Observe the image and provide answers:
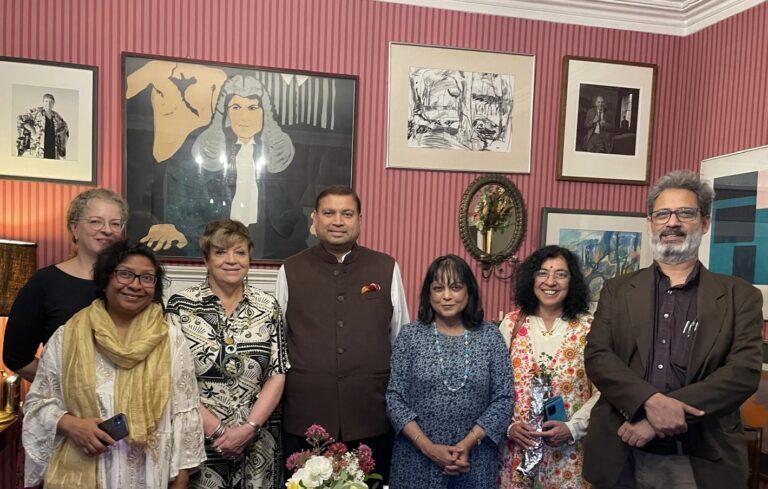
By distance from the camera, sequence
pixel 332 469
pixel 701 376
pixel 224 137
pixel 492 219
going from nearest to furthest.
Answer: pixel 332 469 → pixel 701 376 → pixel 224 137 → pixel 492 219

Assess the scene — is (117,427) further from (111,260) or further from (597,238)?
(597,238)

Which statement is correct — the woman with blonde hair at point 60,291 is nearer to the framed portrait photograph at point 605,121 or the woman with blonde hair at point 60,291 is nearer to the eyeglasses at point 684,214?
the eyeglasses at point 684,214

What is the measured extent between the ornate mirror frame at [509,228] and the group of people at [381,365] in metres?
1.22

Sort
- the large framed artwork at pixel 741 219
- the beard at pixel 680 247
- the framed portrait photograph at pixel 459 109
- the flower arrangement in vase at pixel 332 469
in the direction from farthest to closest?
the framed portrait photograph at pixel 459 109, the large framed artwork at pixel 741 219, the beard at pixel 680 247, the flower arrangement in vase at pixel 332 469

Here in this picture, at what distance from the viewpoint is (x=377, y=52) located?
3631mm

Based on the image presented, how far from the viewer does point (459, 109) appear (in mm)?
3719

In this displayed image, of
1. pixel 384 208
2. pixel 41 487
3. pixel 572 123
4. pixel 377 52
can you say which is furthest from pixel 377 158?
pixel 41 487

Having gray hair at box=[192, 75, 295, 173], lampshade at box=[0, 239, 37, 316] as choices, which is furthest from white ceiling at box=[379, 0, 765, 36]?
lampshade at box=[0, 239, 37, 316]

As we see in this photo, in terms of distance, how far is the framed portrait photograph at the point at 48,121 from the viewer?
322 cm

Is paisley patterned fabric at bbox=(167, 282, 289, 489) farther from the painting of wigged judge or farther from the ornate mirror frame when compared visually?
the painting of wigged judge

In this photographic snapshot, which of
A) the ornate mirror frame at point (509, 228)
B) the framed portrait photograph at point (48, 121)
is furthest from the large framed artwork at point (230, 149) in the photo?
the ornate mirror frame at point (509, 228)

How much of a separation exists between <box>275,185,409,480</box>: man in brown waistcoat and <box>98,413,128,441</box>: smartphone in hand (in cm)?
69

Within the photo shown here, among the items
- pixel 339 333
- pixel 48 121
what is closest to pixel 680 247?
pixel 339 333

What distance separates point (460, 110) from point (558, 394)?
6.62 ft
